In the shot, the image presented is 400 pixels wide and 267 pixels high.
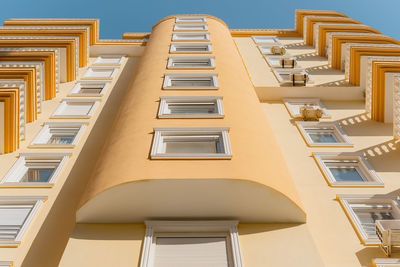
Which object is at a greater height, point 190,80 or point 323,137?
point 190,80

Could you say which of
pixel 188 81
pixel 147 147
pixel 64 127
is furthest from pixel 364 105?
pixel 64 127

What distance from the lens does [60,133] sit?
15.3 meters

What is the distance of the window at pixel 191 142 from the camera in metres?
10.1

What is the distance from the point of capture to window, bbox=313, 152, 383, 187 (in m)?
11.9

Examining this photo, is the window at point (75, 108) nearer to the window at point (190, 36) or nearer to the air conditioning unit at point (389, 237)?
the window at point (190, 36)

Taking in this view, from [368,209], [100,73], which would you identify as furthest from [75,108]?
[368,209]

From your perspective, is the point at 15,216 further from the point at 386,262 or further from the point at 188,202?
the point at 386,262

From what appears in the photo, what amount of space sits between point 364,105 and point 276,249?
11.8 meters

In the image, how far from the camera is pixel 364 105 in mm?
17641

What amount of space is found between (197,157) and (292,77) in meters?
11.0

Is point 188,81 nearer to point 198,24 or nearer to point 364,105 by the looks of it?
point 364,105

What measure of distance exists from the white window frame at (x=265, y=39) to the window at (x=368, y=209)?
18545mm

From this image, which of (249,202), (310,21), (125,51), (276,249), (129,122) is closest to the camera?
(276,249)

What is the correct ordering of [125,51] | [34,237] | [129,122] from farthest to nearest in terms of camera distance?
[125,51] < [129,122] < [34,237]
